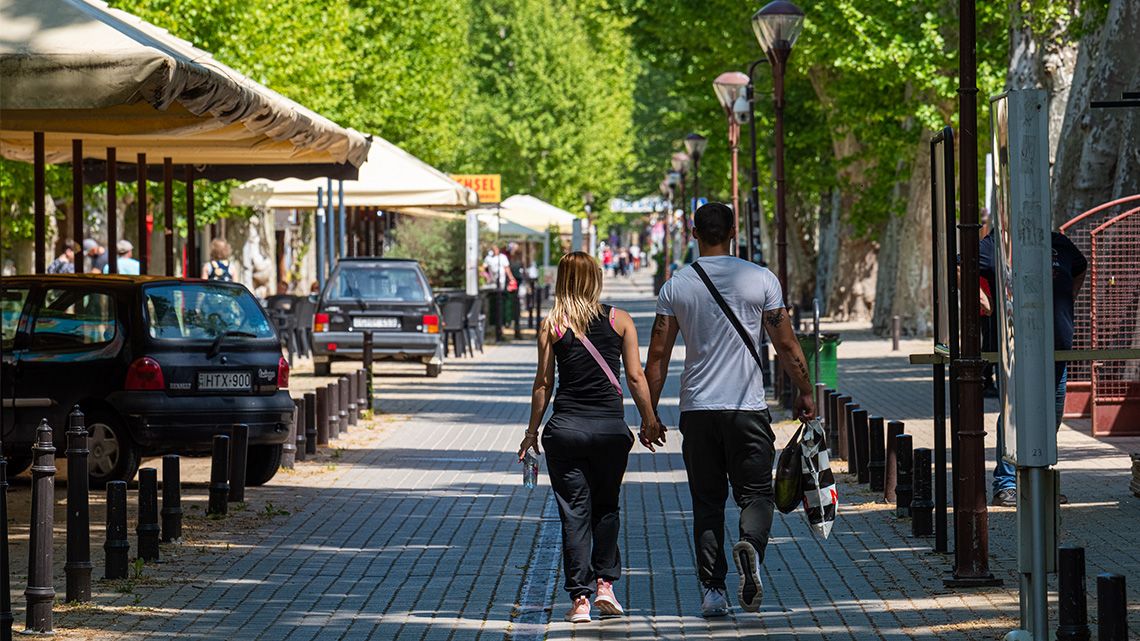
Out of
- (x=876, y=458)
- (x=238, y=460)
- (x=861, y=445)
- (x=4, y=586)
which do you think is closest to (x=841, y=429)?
(x=861, y=445)

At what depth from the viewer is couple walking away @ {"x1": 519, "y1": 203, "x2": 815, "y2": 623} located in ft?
28.6

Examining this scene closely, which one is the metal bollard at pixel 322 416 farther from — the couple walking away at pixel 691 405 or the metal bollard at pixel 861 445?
the couple walking away at pixel 691 405

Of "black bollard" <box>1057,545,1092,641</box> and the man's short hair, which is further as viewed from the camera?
the man's short hair

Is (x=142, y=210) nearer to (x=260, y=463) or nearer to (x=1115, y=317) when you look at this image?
(x=260, y=463)

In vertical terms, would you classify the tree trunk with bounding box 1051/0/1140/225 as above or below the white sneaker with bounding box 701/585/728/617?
above

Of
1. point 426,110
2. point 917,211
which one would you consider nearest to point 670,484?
point 917,211

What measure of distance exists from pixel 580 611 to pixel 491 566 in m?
1.95

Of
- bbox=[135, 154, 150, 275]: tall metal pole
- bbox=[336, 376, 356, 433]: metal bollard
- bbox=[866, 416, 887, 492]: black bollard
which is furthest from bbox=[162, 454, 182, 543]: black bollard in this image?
bbox=[135, 154, 150, 275]: tall metal pole

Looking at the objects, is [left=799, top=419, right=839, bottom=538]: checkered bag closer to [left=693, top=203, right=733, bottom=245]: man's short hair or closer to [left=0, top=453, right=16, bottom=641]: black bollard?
[left=693, top=203, right=733, bottom=245]: man's short hair

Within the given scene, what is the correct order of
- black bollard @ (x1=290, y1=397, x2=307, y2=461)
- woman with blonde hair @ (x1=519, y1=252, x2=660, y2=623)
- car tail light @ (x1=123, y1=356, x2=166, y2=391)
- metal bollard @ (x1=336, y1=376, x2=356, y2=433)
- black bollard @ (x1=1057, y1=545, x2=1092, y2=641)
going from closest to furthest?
black bollard @ (x1=1057, y1=545, x2=1092, y2=641)
woman with blonde hair @ (x1=519, y1=252, x2=660, y2=623)
car tail light @ (x1=123, y1=356, x2=166, y2=391)
black bollard @ (x1=290, y1=397, x2=307, y2=461)
metal bollard @ (x1=336, y1=376, x2=356, y2=433)

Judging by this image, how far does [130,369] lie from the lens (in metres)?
13.5

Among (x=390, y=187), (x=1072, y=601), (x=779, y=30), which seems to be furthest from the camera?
(x=390, y=187)

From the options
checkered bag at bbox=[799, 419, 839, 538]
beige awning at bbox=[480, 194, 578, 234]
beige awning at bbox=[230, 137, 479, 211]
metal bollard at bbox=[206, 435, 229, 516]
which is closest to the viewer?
checkered bag at bbox=[799, 419, 839, 538]

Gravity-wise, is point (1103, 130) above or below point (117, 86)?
above
